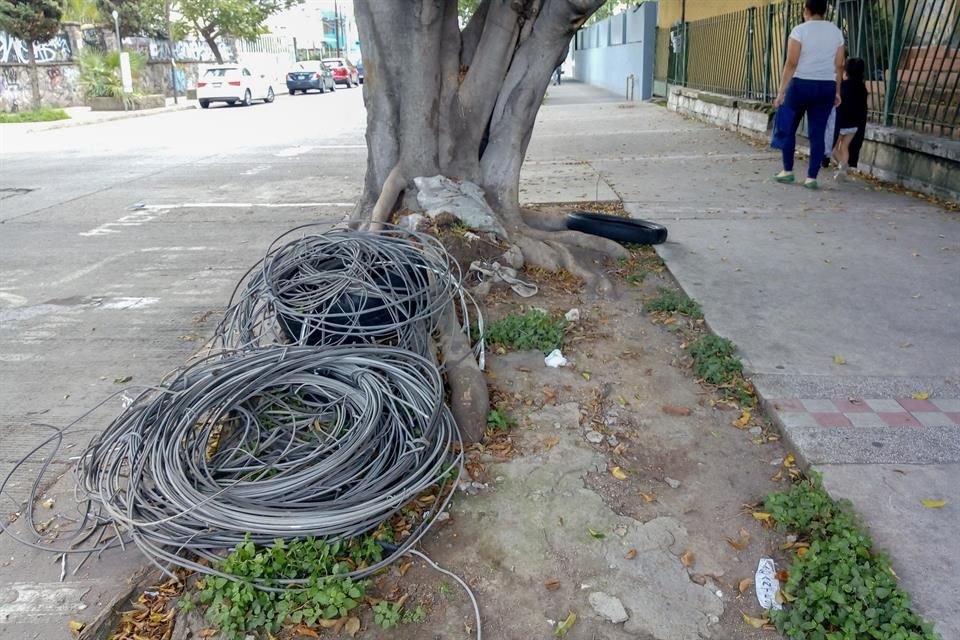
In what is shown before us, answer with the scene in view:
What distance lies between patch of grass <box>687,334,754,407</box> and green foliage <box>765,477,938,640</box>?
1173 mm

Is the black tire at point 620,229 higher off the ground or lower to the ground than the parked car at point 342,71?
lower

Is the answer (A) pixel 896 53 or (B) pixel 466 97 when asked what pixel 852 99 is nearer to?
(A) pixel 896 53

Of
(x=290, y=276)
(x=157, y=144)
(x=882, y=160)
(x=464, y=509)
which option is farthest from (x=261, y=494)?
Result: (x=157, y=144)

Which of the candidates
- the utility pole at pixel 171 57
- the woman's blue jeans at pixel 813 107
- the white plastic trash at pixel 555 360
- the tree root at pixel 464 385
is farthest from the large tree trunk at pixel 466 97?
the utility pole at pixel 171 57

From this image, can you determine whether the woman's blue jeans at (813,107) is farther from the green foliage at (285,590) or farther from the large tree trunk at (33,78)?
the large tree trunk at (33,78)

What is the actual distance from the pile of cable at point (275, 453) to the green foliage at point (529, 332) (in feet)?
3.25

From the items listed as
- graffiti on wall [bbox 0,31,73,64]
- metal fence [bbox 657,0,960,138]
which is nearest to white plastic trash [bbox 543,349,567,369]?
metal fence [bbox 657,0,960,138]

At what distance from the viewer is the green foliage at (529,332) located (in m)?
4.65

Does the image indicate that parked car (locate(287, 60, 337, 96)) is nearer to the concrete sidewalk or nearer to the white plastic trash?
the concrete sidewalk

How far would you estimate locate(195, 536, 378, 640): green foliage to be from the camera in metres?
2.62

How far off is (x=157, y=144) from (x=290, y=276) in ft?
45.5

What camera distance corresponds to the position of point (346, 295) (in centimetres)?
426

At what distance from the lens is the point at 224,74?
99.0 feet

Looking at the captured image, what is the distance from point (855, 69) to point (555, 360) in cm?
665
